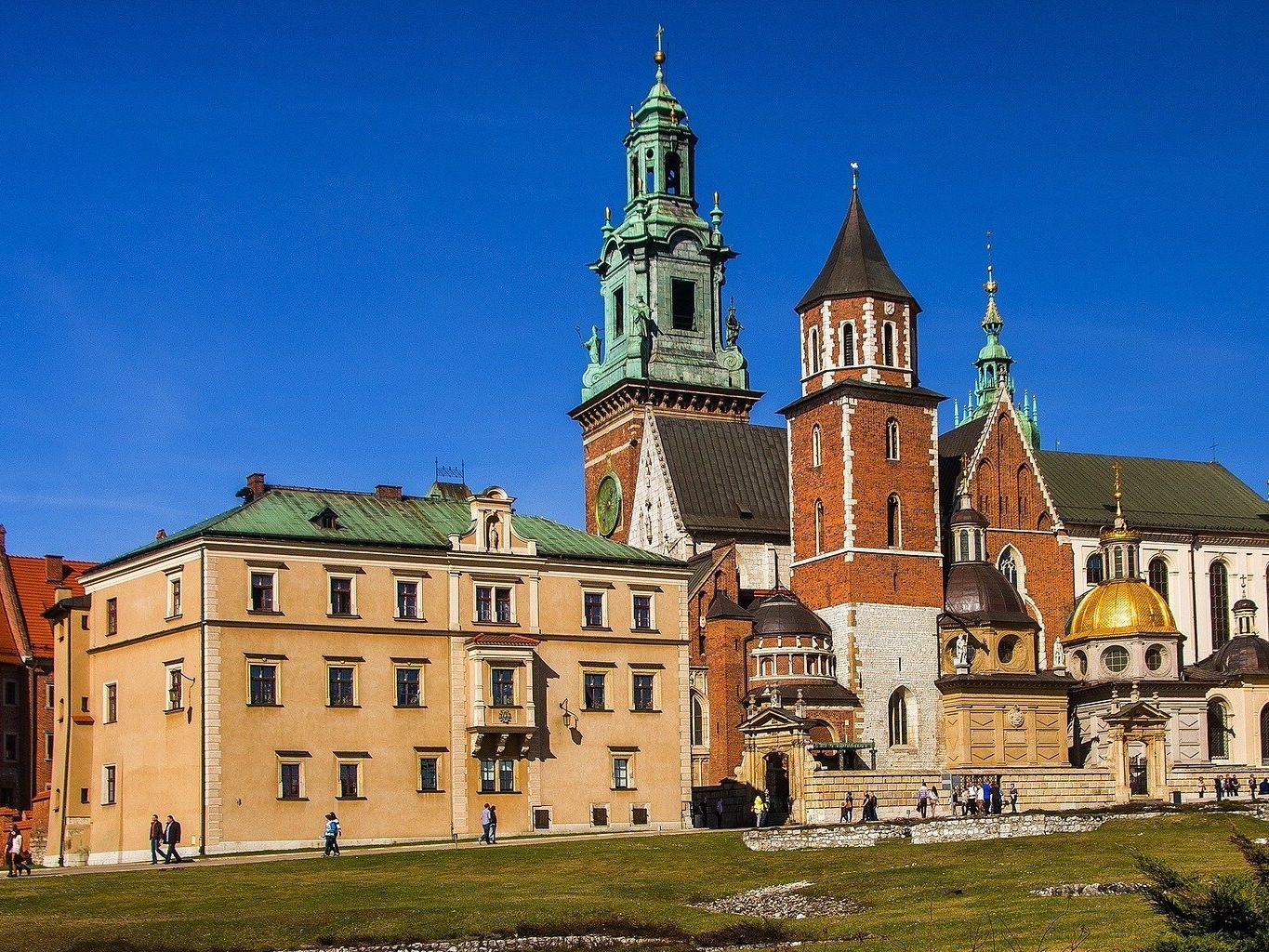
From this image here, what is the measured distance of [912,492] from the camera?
76.7 meters

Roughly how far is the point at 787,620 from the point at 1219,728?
2261 cm

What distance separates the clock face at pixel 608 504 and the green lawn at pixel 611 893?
143ft

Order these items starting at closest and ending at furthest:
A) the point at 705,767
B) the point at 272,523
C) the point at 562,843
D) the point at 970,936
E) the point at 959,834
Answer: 1. the point at 970,936
2. the point at 959,834
3. the point at 562,843
4. the point at 272,523
5. the point at 705,767

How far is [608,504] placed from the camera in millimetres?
92625

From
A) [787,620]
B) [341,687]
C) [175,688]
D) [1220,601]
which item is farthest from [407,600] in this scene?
[1220,601]

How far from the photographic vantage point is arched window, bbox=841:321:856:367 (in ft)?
255

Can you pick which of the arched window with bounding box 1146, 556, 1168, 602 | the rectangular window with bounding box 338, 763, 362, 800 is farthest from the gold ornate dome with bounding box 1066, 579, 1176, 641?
the rectangular window with bounding box 338, 763, 362, 800

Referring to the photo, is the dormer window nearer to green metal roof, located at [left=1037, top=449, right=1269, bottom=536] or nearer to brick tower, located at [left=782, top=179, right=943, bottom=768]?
brick tower, located at [left=782, top=179, right=943, bottom=768]

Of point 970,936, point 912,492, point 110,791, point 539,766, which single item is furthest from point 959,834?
point 912,492

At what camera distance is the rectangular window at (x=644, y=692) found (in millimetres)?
60688

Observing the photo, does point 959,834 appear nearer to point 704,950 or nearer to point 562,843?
point 562,843

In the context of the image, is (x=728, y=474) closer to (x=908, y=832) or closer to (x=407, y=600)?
(x=407, y=600)

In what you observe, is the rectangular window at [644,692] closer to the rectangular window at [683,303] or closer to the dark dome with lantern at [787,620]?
the dark dome with lantern at [787,620]

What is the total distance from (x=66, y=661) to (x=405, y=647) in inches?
464
